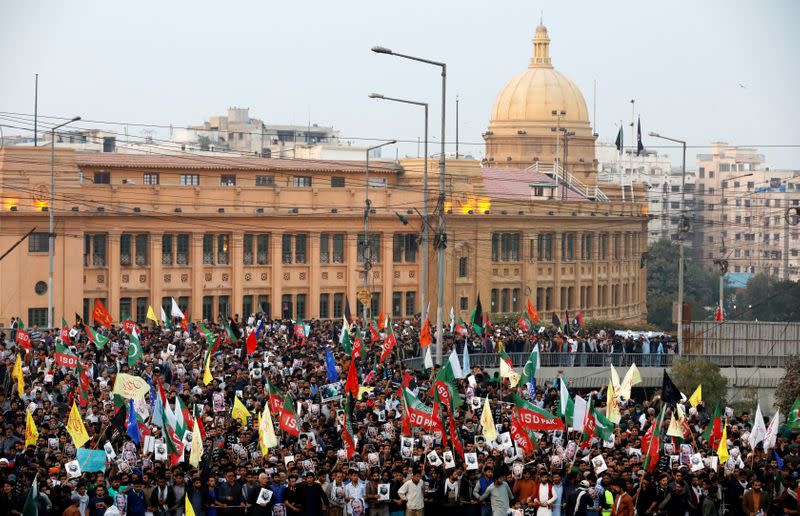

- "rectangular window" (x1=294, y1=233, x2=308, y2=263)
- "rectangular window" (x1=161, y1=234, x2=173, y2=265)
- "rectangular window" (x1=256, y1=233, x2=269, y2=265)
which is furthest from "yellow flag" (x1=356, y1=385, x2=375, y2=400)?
"rectangular window" (x1=294, y1=233, x2=308, y2=263)

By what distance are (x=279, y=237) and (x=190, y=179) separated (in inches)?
187

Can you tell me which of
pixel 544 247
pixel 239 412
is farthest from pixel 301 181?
pixel 239 412

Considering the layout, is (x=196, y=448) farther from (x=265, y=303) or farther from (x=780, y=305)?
(x=780, y=305)

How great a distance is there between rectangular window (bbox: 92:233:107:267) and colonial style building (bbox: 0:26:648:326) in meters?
0.09

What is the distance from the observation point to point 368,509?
2409cm

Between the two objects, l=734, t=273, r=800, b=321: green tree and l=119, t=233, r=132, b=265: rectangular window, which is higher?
l=119, t=233, r=132, b=265: rectangular window

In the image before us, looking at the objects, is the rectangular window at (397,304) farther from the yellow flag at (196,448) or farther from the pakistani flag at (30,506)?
the pakistani flag at (30,506)

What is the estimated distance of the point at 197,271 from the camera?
3049 inches

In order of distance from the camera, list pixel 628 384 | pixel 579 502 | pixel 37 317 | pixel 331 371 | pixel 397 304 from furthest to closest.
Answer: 1. pixel 397 304
2. pixel 37 317
3. pixel 331 371
4. pixel 628 384
5. pixel 579 502

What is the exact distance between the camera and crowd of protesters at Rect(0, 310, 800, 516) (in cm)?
2328

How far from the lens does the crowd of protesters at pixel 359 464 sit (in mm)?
23281

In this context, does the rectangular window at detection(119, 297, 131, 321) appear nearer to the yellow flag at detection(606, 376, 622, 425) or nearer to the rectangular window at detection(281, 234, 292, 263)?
the rectangular window at detection(281, 234, 292, 263)

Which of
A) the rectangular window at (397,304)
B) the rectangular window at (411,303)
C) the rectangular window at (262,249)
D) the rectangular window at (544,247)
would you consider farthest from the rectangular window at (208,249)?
the rectangular window at (544,247)

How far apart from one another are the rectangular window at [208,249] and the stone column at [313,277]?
529 cm
